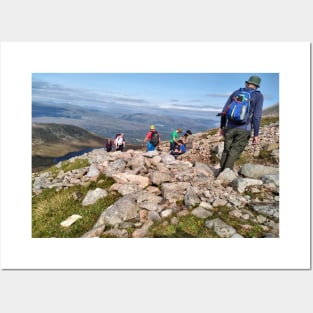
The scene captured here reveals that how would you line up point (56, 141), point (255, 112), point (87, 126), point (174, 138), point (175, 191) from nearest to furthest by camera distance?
1. point (255, 112)
2. point (175, 191)
3. point (56, 141)
4. point (87, 126)
5. point (174, 138)

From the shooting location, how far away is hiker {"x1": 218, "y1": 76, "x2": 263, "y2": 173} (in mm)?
8537

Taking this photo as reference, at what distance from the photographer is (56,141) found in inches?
376

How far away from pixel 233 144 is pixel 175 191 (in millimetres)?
1761

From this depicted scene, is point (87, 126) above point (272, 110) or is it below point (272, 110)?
below

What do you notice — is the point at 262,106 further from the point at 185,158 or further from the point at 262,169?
the point at 185,158

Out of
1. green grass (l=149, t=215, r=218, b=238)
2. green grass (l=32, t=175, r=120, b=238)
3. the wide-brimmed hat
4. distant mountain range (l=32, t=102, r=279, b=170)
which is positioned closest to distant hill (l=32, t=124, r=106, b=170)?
distant mountain range (l=32, t=102, r=279, b=170)

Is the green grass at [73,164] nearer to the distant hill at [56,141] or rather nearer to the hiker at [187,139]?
the distant hill at [56,141]

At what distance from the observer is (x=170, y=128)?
10.0 m

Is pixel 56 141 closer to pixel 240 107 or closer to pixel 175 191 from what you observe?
pixel 175 191

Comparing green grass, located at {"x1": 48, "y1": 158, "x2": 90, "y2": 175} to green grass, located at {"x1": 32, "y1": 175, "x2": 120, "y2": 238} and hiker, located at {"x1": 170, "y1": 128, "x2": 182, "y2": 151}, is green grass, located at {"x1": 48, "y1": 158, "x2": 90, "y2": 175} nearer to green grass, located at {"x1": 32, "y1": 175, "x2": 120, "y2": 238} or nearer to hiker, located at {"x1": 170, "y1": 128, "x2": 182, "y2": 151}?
green grass, located at {"x1": 32, "y1": 175, "x2": 120, "y2": 238}

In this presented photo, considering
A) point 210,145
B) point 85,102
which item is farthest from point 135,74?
point 210,145

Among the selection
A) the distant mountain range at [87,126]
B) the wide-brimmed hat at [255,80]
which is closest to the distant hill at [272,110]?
the distant mountain range at [87,126]

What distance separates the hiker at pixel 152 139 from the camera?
32.8 feet
